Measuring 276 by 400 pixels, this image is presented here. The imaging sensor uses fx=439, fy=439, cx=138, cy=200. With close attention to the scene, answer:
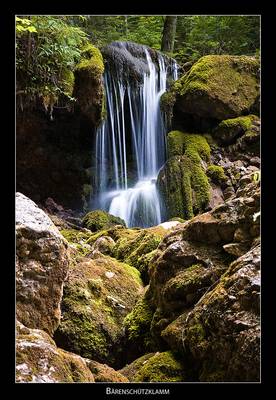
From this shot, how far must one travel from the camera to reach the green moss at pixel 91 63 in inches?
348

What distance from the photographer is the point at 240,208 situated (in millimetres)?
3211

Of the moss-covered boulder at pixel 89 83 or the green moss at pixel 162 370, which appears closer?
the green moss at pixel 162 370

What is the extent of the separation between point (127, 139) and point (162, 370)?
893 cm

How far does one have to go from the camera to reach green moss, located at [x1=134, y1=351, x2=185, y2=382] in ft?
8.82

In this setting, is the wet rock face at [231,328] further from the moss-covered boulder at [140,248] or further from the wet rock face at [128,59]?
the wet rock face at [128,59]

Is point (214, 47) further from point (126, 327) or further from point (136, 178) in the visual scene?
point (126, 327)

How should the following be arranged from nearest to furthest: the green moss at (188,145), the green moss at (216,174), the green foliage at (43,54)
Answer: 1. the green foliage at (43,54)
2. the green moss at (216,174)
3. the green moss at (188,145)

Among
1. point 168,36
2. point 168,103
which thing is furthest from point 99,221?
point 168,36

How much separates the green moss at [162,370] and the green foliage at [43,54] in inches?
178

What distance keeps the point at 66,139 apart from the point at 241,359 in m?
8.99

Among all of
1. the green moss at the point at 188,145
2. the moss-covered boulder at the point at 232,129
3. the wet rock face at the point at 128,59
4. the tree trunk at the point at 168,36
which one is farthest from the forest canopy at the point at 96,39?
the green moss at the point at 188,145

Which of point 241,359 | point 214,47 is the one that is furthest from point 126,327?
point 214,47

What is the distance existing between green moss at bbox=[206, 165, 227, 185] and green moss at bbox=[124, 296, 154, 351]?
6589mm

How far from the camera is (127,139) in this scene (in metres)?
11.3
